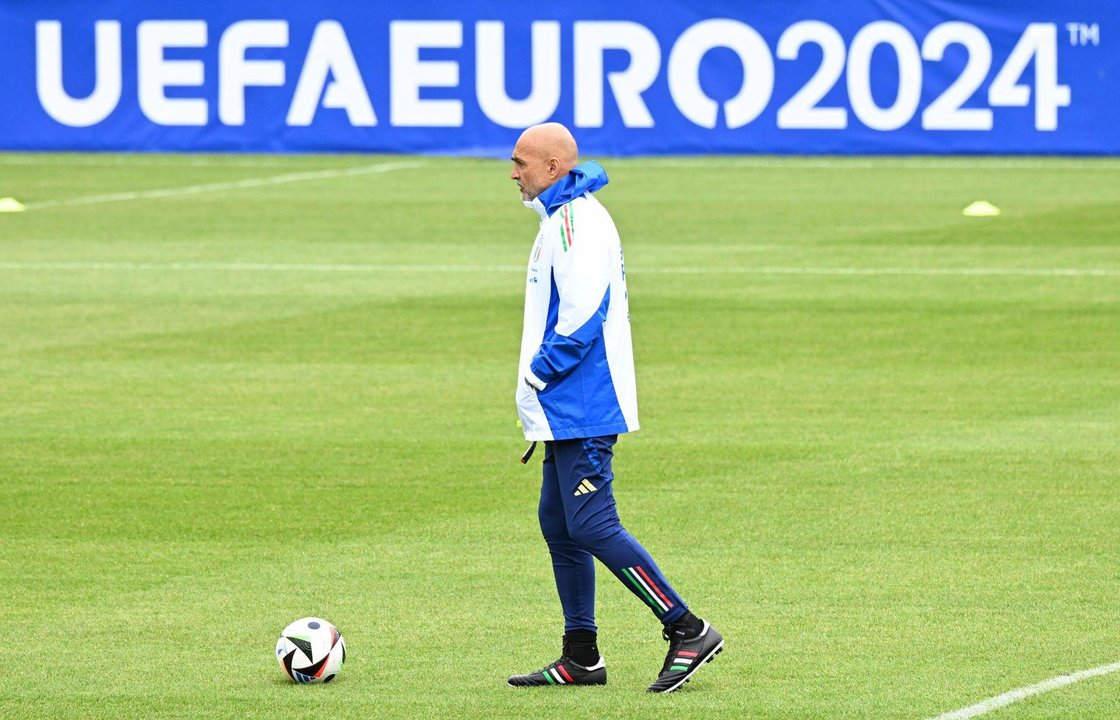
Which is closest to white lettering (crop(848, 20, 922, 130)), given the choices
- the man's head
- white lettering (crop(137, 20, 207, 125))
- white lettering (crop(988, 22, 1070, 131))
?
white lettering (crop(988, 22, 1070, 131))

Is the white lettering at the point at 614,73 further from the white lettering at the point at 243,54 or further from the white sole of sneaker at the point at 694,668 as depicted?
the white sole of sneaker at the point at 694,668

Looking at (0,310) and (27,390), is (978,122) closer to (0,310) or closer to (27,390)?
(0,310)

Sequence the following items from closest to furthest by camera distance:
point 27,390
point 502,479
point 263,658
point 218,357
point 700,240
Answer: point 263,658 < point 502,479 < point 27,390 < point 218,357 < point 700,240

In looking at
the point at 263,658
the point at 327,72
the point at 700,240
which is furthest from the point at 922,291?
the point at 327,72

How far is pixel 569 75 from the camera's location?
3416cm

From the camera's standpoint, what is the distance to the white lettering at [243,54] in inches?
1373

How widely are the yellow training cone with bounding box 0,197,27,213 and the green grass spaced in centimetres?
343

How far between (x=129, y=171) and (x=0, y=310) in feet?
49.9

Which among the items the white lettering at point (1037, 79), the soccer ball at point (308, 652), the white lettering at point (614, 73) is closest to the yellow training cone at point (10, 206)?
the white lettering at point (614, 73)

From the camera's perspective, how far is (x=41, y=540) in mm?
9586

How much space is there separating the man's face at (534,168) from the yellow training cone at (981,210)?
19090 mm

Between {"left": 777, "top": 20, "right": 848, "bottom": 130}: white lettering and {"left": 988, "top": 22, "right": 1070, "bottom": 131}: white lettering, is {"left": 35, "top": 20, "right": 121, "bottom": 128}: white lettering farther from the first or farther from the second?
{"left": 988, "top": 22, "right": 1070, "bottom": 131}: white lettering

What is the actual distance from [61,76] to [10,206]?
9015mm

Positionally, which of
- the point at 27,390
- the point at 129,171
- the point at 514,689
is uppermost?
the point at 129,171
